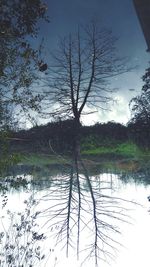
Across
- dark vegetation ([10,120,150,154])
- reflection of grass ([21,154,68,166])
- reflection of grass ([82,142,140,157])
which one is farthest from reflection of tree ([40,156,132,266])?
dark vegetation ([10,120,150,154])

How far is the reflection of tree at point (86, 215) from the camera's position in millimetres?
7887

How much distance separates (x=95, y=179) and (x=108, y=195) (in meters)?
3.67

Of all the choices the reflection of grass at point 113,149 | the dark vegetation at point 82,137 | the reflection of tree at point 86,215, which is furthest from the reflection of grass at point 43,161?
the reflection of tree at point 86,215

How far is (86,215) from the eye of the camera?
988 centimetres

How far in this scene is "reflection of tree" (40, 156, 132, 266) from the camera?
25.9 ft

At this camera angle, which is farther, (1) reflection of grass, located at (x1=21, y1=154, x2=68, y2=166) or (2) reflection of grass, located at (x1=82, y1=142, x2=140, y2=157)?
(2) reflection of grass, located at (x1=82, y1=142, x2=140, y2=157)

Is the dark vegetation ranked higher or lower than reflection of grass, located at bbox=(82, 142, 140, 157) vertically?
higher

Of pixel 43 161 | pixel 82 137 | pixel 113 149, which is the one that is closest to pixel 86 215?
pixel 43 161

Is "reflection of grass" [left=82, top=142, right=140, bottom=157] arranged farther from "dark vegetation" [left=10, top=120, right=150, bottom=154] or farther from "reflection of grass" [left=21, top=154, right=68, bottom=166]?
"reflection of grass" [left=21, top=154, right=68, bottom=166]

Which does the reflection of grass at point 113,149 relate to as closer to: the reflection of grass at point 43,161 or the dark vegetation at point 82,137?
the dark vegetation at point 82,137

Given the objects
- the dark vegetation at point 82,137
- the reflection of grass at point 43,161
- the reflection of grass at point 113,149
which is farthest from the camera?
the dark vegetation at point 82,137

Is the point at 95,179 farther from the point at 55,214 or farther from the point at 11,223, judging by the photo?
the point at 11,223

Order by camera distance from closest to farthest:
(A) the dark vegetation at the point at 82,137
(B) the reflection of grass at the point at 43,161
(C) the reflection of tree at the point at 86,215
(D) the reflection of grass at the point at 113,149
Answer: (C) the reflection of tree at the point at 86,215, (B) the reflection of grass at the point at 43,161, (D) the reflection of grass at the point at 113,149, (A) the dark vegetation at the point at 82,137

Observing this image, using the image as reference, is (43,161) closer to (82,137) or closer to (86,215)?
(82,137)
